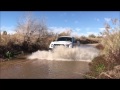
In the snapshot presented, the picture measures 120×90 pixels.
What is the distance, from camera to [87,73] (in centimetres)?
827

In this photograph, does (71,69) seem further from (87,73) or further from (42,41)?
(42,41)

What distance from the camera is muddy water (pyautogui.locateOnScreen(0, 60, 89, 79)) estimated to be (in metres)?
7.92

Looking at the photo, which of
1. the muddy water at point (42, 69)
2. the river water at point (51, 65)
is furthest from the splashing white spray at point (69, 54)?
the muddy water at point (42, 69)

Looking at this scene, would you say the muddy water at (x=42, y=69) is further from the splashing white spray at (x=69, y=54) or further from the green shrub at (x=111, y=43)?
the green shrub at (x=111, y=43)

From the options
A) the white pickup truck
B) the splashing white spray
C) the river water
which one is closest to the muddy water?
the river water

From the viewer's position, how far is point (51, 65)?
8469 mm

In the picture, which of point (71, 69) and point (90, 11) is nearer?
point (90, 11)

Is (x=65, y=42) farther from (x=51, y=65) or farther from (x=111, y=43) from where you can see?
(x=111, y=43)

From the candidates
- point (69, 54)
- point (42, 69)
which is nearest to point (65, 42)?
point (69, 54)

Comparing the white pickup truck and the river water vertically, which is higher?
the white pickup truck

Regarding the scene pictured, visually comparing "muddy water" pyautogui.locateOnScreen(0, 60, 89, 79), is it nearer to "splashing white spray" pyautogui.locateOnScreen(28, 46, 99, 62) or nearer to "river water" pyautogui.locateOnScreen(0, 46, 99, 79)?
"river water" pyautogui.locateOnScreen(0, 46, 99, 79)

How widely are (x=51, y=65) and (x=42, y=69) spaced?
0.28 m
